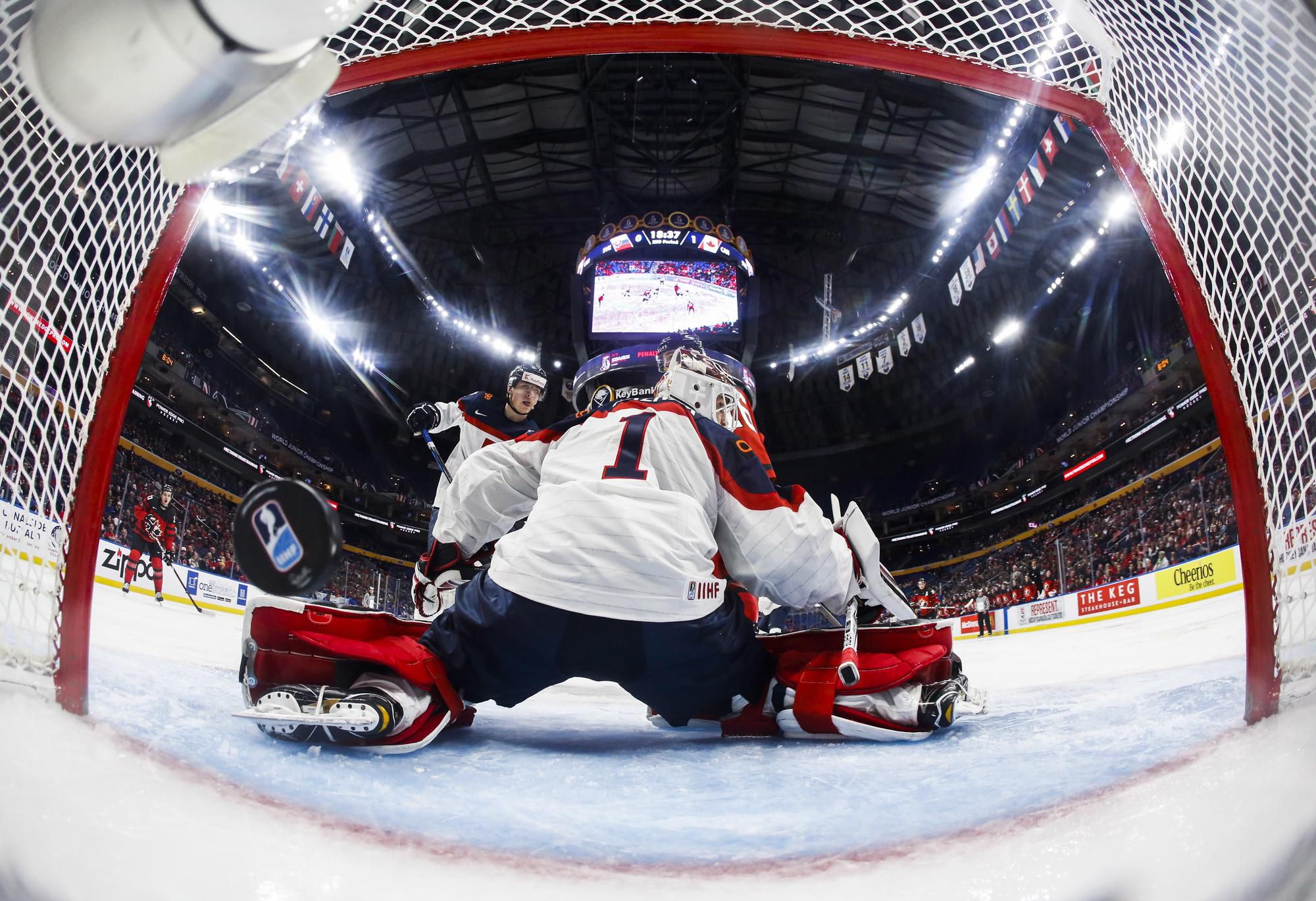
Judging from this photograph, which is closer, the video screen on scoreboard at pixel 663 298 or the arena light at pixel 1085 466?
the video screen on scoreboard at pixel 663 298

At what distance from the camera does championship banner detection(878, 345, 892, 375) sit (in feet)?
41.2

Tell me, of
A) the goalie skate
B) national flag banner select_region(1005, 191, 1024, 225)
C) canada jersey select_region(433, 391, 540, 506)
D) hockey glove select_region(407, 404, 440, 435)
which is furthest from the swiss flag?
the goalie skate

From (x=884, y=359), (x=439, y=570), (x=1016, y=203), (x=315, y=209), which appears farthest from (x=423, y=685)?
(x=884, y=359)

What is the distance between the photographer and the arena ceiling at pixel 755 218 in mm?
8289

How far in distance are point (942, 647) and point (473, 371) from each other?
10.1m

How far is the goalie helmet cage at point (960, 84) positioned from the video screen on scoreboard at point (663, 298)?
6.19m

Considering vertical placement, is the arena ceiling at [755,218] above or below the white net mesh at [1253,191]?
above

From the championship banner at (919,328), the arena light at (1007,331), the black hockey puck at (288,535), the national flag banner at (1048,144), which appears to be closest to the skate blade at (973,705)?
the black hockey puck at (288,535)

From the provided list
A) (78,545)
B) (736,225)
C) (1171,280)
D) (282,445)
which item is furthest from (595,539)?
(736,225)

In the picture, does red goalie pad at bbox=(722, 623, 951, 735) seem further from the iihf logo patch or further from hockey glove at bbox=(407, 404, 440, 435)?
hockey glove at bbox=(407, 404, 440, 435)

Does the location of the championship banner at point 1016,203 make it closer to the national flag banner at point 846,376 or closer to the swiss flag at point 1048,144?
the swiss flag at point 1048,144

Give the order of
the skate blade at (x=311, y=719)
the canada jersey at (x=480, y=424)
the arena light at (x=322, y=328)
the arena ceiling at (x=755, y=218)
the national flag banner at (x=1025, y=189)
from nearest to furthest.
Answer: the skate blade at (x=311, y=719)
the canada jersey at (x=480, y=424)
the national flag banner at (x=1025, y=189)
the arena light at (x=322, y=328)
the arena ceiling at (x=755, y=218)

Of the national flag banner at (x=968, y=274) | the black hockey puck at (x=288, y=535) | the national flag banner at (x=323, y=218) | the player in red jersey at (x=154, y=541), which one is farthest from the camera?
the national flag banner at (x=968, y=274)

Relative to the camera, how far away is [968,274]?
999cm
